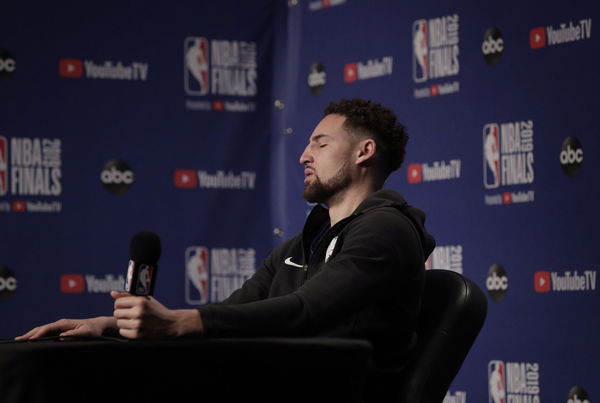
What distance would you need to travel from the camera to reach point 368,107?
2854 mm

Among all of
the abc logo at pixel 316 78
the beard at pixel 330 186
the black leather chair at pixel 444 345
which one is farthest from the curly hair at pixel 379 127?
the abc logo at pixel 316 78

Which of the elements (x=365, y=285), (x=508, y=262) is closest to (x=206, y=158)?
(x=508, y=262)

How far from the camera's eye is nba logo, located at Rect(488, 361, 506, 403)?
11.7 ft

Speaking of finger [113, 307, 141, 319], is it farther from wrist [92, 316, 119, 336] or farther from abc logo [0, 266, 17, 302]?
abc logo [0, 266, 17, 302]

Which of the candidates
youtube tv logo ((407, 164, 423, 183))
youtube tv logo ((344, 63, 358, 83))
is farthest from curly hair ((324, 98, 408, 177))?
youtube tv logo ((344, 63, 358, 83))

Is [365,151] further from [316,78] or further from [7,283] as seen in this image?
[7,283]

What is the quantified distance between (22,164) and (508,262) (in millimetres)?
2096

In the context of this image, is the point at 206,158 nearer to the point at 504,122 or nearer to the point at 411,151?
the point at 411,151

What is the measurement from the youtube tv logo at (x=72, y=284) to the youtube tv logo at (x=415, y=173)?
1.51 m

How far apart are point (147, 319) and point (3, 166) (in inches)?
100

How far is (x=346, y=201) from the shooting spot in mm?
2773

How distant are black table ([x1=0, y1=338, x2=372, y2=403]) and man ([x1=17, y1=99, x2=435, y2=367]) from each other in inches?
4.9

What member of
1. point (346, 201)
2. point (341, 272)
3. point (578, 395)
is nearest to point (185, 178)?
point (346, 201)

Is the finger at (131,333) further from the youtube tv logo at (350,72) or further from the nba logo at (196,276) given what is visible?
the youtube tv logo at (350,72)
